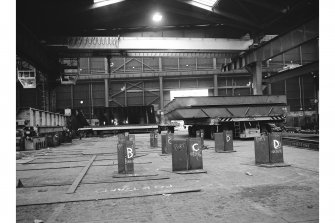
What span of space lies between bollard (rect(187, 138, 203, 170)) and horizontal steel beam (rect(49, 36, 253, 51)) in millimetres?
11936

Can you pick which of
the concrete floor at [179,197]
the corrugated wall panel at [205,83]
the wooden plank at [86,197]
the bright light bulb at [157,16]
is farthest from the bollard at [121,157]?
the corrugated wall panel at [205,83]

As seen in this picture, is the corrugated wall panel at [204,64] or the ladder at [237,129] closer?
the ladder at [237,129]

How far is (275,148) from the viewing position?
638 centimetres

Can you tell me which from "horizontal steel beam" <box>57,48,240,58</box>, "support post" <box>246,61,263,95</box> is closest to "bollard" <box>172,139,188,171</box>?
"horizontal steel beam" <box>57,48,240,58</box>

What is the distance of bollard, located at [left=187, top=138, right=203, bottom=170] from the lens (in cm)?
589

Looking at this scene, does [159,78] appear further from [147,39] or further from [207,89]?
[147,39]

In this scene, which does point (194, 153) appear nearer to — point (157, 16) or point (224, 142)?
point (224, 142)

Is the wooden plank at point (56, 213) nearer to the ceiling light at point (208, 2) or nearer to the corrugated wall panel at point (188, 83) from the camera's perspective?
the ceiling light at point (208, 2)

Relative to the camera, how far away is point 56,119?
18.8 m

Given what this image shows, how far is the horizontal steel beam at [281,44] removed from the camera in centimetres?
1220

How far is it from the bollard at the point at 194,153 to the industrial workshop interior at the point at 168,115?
0.02 m

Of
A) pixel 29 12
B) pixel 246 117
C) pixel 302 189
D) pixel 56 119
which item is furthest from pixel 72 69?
pixel 302 189

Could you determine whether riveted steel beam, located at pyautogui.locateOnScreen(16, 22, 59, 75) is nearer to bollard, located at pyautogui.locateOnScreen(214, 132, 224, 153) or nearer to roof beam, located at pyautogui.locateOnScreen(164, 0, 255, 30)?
roof beam, located at pyautogui.locateOnScreen(164, 0, 255, 30)

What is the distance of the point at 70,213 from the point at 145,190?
1.36 m
